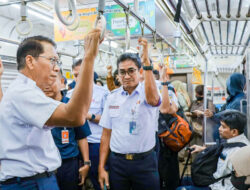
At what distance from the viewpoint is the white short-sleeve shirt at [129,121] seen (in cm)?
212

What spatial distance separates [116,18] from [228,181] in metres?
3.34

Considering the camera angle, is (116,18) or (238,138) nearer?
(238,138)

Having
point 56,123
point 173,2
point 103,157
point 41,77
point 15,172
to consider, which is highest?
point 173,2

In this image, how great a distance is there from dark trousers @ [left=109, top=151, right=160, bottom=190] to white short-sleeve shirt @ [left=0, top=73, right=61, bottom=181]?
92 centimetres

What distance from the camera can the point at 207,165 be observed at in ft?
8.37

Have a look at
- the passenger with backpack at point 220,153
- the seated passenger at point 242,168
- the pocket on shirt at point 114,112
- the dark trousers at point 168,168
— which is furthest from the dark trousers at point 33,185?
the dark trousers at point 168,168

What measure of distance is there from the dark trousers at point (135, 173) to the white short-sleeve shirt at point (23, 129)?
921 millimetres

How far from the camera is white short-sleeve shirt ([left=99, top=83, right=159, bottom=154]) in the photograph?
2.12 metres

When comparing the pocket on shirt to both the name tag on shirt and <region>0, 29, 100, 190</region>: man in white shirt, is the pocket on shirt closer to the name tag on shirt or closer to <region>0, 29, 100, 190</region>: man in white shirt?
the name tag on shirt

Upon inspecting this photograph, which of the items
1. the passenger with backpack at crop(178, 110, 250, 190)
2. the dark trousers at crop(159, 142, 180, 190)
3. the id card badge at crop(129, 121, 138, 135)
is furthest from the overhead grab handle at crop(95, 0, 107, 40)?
the dark trousers at crop(159, 142, 180, 190)

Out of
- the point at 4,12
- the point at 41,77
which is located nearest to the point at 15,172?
the point at 41,77

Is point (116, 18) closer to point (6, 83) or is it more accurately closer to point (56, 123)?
point (6, 83)

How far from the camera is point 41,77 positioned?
130 centimetres

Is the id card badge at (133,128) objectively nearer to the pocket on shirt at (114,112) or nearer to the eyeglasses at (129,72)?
the pocket on shirt at (114,112)
